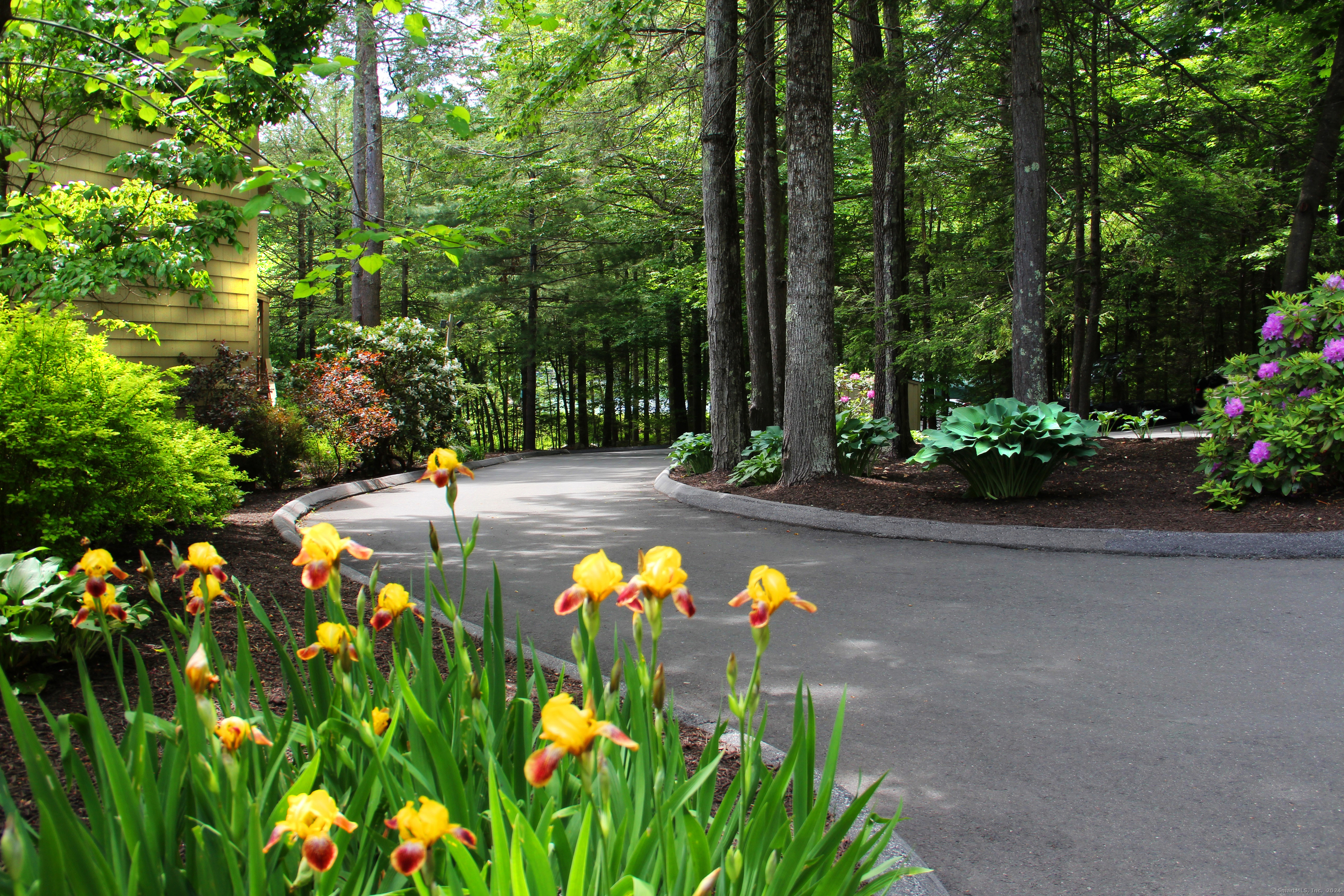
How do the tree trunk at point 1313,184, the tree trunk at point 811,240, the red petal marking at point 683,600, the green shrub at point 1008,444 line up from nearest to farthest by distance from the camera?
the red petal marking at point 683,600 < the green shrub at point 1008,444 < the tree trunk at point 811,240 < the tree trunk at point 1313,184

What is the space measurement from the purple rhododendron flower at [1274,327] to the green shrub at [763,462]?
208 inches

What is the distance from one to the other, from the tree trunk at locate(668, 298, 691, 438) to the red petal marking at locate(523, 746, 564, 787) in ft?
95.9

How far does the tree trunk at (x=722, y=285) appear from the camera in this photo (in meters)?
13.2

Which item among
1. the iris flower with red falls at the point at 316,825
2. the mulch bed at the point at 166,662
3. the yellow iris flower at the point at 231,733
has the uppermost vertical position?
the yellow iris flower at the point at 231,733

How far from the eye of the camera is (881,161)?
13.8 metres

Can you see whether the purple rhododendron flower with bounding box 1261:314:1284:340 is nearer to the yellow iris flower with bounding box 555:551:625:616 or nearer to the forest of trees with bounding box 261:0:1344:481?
the forest of trees with bounding box 261:0:1344:481

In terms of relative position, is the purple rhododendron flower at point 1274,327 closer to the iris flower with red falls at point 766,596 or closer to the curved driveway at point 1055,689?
the curved driveway at point 1055,689

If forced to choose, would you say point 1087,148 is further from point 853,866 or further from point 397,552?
point 853,866

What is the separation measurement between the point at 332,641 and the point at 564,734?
2.64ft

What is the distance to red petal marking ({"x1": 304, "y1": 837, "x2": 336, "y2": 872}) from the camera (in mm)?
1213

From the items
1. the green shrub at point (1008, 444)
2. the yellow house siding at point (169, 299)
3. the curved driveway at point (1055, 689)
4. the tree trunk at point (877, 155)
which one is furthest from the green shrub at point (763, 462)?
the yellow house siding at point (169, 299)

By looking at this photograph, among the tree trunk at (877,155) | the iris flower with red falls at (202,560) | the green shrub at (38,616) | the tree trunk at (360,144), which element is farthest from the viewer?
the tree trunk at (360,144)

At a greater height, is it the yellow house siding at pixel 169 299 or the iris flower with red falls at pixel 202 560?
the yellow house siding at pixel 169 299

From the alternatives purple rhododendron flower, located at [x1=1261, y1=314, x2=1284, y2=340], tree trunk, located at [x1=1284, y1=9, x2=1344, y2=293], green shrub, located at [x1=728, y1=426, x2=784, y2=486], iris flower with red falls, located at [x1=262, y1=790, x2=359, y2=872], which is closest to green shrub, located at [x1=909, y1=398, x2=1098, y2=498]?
purple rhododendron flower, located at [x1=1261, y1=314, x2=1284, y2=340]
